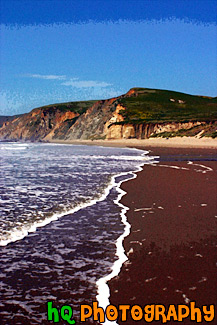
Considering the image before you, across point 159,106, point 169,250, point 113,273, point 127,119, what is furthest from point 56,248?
point 159,106

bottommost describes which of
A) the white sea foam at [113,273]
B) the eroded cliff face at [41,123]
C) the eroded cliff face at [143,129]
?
the white sea foam at [113,273]

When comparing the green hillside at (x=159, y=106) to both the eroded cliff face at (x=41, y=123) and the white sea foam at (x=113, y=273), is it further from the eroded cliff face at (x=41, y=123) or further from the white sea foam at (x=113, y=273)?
the white sea foam at (x=113, y=273)

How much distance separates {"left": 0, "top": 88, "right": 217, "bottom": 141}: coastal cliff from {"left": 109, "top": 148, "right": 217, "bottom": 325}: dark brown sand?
4320 centimetres

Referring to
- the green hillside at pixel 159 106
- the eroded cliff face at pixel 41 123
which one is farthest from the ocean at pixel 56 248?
the eroded cliff face at pixel 41 123

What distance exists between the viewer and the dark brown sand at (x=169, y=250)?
3682 millimetres

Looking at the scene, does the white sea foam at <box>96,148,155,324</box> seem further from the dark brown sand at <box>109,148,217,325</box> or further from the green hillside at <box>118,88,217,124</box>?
the green hillside at <box>118,88,217,124</box>

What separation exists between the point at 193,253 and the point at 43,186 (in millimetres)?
6784

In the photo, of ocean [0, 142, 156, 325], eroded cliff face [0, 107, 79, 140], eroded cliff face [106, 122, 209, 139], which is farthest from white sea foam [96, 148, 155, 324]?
eroded cliff face [0, 107, 79, 140]

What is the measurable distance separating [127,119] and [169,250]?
277 ft

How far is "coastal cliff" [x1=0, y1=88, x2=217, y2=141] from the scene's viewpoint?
70.9 metres

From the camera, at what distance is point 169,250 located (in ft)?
16.6

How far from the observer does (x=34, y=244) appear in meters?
5.32

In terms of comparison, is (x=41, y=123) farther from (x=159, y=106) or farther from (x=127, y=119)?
(x=127, y=119)

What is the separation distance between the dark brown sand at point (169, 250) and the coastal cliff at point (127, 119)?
43202mm
